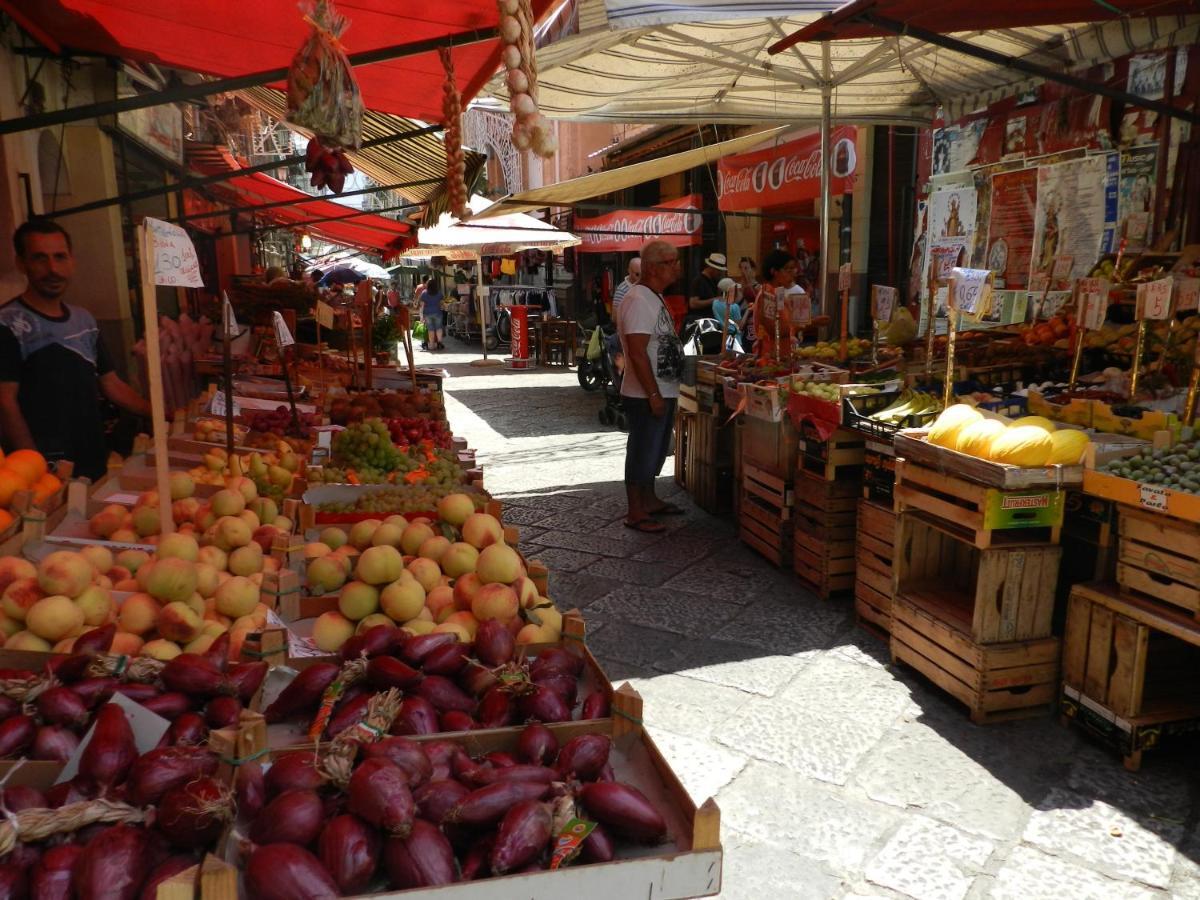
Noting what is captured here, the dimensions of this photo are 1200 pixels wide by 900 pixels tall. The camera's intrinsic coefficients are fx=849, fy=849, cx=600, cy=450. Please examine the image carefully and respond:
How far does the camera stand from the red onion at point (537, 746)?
5.25 feet

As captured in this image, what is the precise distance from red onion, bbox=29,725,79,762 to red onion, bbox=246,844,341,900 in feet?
1.84

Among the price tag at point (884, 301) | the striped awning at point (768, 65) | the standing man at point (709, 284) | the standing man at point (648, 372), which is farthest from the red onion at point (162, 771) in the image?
the standing man at point (709, 284)

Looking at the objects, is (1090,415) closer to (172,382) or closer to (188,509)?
(188,509)

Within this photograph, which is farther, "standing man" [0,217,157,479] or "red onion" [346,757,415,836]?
"standing man" [0,217,157,479]

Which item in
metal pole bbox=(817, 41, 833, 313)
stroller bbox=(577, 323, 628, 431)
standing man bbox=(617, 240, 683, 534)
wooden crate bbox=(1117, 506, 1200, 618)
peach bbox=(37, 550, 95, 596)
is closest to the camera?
peach bbox=(37, 550, 95, 596)

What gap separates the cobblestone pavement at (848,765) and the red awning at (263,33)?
2.90m

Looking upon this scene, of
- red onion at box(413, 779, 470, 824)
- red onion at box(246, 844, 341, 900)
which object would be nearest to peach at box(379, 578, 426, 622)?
red onion at box(413, 779, 470, 824)

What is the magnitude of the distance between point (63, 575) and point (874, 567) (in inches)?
142

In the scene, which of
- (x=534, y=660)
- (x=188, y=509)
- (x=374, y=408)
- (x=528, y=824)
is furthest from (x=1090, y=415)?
(x=374, y=408)

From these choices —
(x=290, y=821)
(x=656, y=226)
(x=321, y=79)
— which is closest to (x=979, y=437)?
(x=321, y=79)

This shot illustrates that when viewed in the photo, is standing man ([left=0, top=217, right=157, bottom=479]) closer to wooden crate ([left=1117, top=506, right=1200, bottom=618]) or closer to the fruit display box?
the fruit display box

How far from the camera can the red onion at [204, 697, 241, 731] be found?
5.57ft

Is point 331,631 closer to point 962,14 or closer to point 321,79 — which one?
point 321,79

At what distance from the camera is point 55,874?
1248mm
